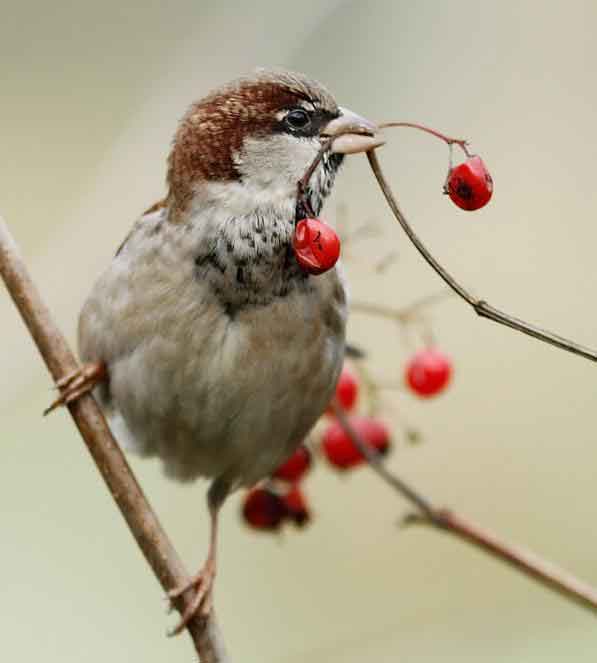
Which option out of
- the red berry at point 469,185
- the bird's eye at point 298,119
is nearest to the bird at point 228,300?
the bird's eye at point 298,119

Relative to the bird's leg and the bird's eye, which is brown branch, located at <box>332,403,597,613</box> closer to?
the bird's leg

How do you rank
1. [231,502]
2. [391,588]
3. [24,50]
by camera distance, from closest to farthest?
[391,588] → [231,502] → [24,50]

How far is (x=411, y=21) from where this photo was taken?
5.01 m

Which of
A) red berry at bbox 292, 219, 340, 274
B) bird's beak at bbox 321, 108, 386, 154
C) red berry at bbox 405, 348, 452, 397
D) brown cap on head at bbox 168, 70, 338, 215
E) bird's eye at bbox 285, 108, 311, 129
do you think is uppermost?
brown cap on head at bbox 168, 70, 338, 215

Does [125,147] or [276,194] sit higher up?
[125,147]

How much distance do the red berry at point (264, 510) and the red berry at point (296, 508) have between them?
0.01 meters

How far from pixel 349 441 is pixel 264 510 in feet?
1.07

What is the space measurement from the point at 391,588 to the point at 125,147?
242 centimetres

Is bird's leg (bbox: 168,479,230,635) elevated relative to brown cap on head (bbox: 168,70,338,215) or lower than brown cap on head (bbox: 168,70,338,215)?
lower

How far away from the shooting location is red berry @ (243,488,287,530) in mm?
3260

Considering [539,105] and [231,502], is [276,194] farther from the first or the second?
[539,105]

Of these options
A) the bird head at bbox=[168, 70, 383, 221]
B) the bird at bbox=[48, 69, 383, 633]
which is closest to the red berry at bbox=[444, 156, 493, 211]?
Answer: the bird at bbox=[48, 69, 383, 633]

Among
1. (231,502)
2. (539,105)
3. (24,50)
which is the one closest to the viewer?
(231,502)

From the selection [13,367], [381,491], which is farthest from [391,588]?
[13,367]
